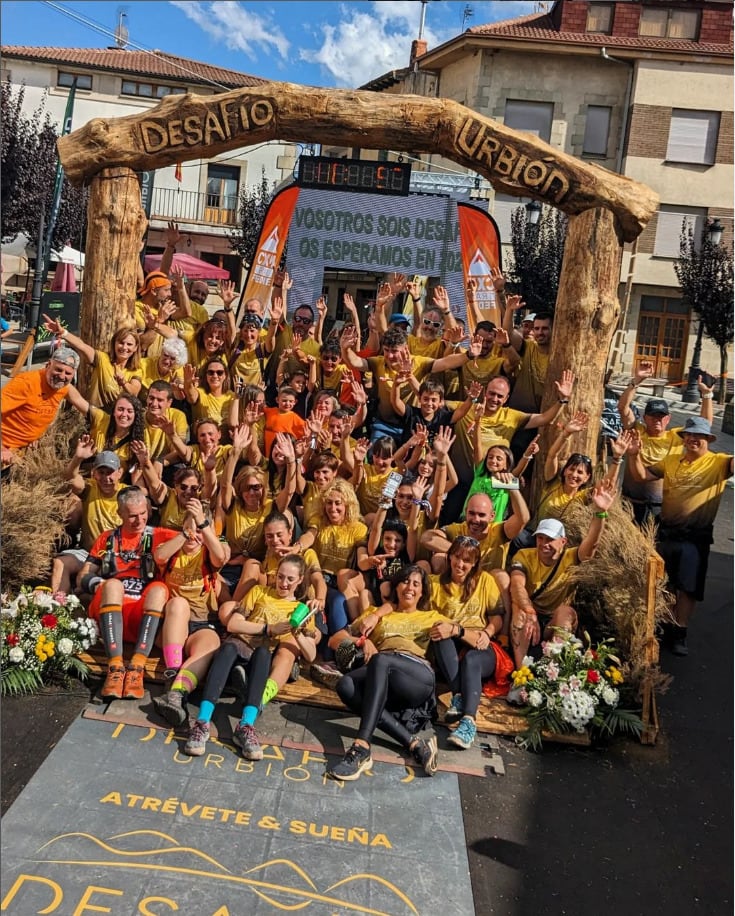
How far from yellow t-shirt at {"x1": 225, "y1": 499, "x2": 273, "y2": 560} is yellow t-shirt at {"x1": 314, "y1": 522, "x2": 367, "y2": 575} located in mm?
431

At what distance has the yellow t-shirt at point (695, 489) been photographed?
700 centimetres

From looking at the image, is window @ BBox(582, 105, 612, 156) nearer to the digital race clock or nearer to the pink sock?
the digital race clock

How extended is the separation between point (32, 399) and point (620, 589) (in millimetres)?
4880

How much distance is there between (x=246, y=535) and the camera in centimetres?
647

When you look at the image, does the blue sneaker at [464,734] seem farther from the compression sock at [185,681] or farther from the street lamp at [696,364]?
the street lamp at [696,364]

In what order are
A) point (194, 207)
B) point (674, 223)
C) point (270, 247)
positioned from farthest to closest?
point (194, 207) < point (674, 223) < point (270, 247)

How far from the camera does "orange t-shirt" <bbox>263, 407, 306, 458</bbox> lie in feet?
24.2

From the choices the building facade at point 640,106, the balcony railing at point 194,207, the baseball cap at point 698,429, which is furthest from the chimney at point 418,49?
the baseball cap at point 698,429

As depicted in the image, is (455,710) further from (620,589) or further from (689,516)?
(689,516)

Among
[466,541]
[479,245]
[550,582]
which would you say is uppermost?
[479,245]

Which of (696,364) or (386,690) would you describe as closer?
(386,690)

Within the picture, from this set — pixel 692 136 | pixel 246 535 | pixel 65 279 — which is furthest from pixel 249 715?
pixel 692 136

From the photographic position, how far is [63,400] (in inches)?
289

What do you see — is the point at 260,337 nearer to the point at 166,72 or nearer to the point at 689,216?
the point at 689,216
